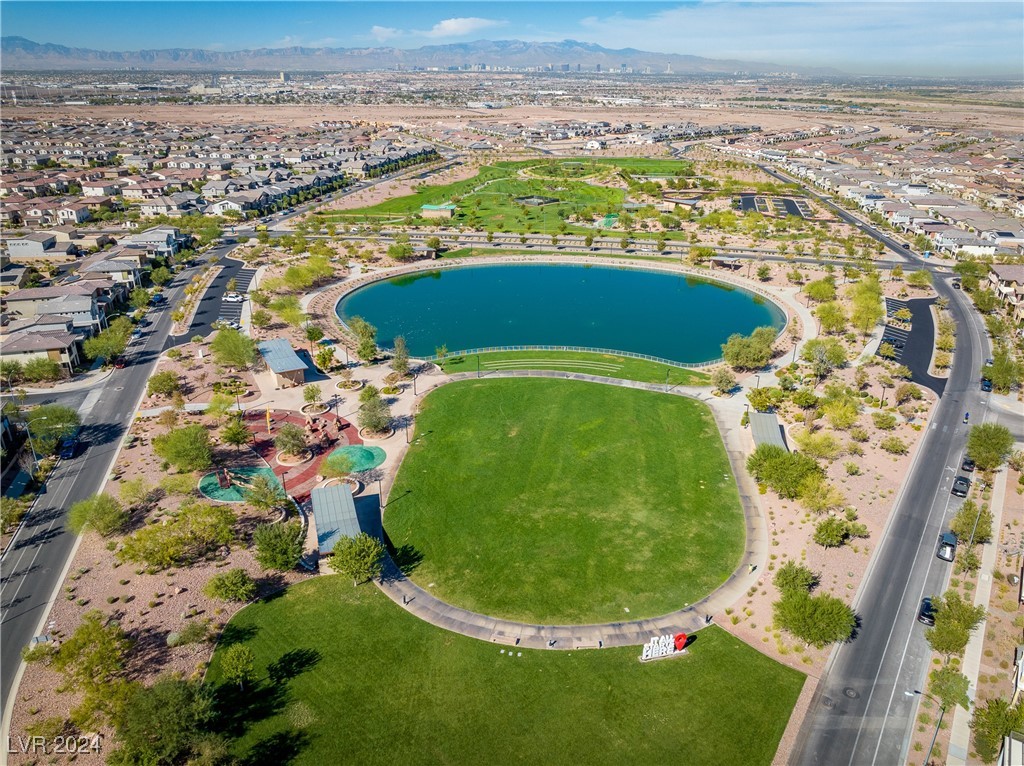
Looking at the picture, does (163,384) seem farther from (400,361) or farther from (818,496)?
(818,496)

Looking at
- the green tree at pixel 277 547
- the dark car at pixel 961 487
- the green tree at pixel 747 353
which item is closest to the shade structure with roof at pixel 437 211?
the green tree at pixel 747 353

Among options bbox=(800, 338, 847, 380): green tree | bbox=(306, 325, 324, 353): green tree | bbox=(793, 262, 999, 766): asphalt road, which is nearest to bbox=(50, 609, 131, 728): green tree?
bbox=(793, 262, 999, 766): asphalt road

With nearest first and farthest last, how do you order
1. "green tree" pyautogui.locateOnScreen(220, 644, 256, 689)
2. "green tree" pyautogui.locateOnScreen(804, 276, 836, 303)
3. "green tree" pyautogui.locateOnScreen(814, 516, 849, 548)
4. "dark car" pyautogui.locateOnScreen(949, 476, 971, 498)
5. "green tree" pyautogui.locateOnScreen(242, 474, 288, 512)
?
"green tree" pyautogui.locateOnScreen(220, 644, 256, 689)
"green tree" pyautogui.locateOnScreen(814, 516, 849, 548)
"green tree" pyautogui.locateOnScreen(242, 474, 288, 512)
"dark car" pyautogui.locateOnScreen(949, 476, 971, 498)
"green tree" pyautogui.locateOnScreen(804, 276, 836, 303)

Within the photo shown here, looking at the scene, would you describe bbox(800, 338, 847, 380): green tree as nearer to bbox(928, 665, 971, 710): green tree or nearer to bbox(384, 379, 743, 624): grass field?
bbox(384, 379, 743, 624): grass field

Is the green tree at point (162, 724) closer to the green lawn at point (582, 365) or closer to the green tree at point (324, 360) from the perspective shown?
the green tree at point (324, 360)

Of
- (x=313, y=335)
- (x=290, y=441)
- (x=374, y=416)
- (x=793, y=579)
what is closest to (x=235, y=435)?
(x=290, y=441)

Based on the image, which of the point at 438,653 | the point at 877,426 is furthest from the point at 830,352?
the point at 438,653
